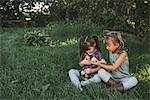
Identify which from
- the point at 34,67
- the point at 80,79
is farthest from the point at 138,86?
the point at 34,67

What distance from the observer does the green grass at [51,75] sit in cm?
399

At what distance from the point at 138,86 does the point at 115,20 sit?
189 cm

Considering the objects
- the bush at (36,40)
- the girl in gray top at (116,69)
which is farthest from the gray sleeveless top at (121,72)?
the bush at (36,40)

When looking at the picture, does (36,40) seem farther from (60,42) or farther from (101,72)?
(101,72)

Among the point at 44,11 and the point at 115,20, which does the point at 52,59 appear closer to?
the point at 115,20

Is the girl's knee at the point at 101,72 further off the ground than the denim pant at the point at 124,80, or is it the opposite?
the girl's knee at the point at 101,72

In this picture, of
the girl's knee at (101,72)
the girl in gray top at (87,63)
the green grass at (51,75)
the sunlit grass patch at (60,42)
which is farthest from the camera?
the sunlit grass patch at (60,42)

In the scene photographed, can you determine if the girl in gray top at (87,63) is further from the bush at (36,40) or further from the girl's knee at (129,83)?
the bush at (36,40)

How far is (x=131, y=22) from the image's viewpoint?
6.09 metres

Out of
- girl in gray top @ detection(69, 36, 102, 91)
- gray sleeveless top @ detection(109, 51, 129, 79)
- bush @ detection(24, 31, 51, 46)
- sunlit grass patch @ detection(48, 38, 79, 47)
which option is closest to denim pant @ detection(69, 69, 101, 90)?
girl in gray top @ detection(69, 36, 102, 91)

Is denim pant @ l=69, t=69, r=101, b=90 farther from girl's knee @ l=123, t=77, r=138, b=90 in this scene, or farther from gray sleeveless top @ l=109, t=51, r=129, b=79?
girl's knee @ l=123, t=77, r=138, b=90

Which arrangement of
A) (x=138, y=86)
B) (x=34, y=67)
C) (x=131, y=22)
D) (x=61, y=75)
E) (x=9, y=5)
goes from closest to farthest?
(x=138, y=86), (x=61, y=75), (x=34, y=67), (x=131, y=22), (x=9, y=5)

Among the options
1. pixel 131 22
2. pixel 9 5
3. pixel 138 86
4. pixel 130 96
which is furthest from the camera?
pixel 9 5

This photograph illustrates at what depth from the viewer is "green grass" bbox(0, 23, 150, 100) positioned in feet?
13.1
